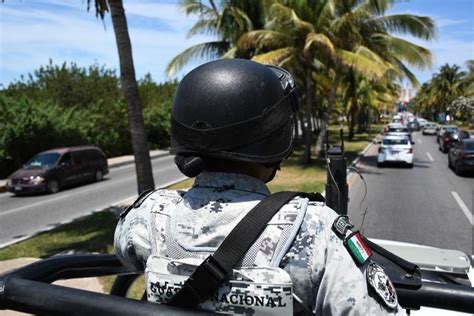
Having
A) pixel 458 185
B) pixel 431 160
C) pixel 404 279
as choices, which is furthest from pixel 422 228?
pixel 431 160

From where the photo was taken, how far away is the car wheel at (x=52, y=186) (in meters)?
17.0

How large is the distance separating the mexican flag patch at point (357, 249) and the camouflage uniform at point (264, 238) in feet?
0.05

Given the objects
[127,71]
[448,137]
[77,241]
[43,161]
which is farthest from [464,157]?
[43,161]

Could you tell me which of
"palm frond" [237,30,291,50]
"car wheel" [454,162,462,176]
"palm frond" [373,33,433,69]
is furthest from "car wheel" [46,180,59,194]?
"car wheel" [454,162,462,176]

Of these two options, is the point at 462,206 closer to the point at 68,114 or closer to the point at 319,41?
the point at 319,41

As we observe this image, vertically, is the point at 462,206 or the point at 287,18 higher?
the point at 287,18

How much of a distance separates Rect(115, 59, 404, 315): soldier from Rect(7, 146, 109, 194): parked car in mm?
16509

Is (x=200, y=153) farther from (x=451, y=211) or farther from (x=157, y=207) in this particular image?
(x=451, y=211)

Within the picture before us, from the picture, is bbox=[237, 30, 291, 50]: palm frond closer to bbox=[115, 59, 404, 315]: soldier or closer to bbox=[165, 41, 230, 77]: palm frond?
bbox=[165, 41, 230, 77]: palm frond

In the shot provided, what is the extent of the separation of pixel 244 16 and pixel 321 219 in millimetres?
23175

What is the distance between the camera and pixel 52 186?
17156 millimetres

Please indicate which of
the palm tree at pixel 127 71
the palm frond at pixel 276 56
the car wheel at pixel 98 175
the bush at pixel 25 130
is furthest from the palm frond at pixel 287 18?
the bush at pixel 25 130

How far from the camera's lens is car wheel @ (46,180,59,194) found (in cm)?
1695

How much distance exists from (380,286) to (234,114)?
0.64 meters
